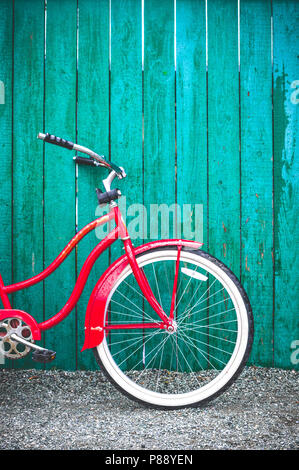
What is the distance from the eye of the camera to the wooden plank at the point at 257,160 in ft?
7.68

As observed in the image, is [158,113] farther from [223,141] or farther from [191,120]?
[223,141]

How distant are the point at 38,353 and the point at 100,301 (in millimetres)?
335

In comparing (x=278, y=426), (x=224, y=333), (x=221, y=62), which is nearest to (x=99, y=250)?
(x=224, y=333)

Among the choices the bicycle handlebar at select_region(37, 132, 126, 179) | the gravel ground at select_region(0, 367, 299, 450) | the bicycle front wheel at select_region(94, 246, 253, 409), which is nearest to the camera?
the gravel ground at select_region(0, 367, 299, 450)

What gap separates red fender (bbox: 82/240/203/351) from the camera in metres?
1.91

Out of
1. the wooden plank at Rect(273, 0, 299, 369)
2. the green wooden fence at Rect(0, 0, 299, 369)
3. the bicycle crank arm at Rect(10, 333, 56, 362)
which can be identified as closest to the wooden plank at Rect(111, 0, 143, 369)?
the green wooden fence at Rect(0, 0, 299, 369)

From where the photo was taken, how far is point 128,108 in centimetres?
235

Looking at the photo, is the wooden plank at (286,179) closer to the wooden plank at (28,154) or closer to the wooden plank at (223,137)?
the wooden plank at (223,137)

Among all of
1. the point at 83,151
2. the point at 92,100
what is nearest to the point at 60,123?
the point at 92,100

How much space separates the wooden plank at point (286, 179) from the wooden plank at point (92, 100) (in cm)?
86

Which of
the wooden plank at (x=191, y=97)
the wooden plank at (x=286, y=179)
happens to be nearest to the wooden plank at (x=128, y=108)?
the wooden plank at (x=191, y=97)

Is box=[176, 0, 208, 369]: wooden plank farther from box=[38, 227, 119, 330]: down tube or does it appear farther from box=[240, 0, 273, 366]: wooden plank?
box=[38, 227, 119, 330]: down tube

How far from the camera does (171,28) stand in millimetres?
2342
